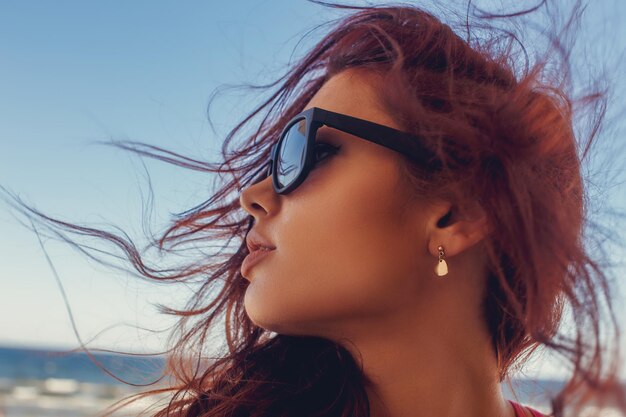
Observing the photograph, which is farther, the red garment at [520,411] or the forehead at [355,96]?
the red garment at [520,411]

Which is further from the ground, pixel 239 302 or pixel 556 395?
pixel 239 302

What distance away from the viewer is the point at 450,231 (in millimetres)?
1915

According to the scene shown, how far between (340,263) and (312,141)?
0.40 meters

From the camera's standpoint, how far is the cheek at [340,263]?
183 cm

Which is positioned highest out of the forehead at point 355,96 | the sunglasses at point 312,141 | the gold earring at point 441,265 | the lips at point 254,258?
the forehead at point 355,96

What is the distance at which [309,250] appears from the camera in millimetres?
1872

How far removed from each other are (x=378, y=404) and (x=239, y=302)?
0.76 meters

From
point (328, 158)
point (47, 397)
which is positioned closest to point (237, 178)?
point (328, 158)

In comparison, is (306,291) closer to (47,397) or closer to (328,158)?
(328,158)

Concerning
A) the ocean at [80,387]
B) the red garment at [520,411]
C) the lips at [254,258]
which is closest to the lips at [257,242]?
the lips at [254,258]

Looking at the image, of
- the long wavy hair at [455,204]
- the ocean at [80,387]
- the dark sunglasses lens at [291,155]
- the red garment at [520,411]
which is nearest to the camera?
the long wavy hair at [455,204]

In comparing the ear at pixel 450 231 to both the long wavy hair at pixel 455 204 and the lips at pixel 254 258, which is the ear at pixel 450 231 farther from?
the lips at pixel 254 258

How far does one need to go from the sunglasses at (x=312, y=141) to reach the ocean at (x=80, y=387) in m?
0.77

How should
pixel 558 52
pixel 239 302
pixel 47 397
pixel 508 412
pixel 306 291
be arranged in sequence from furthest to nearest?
pixel 47 397, pixel 239 302, pixel 508 412, pixel 558 52, pixel 306 291
